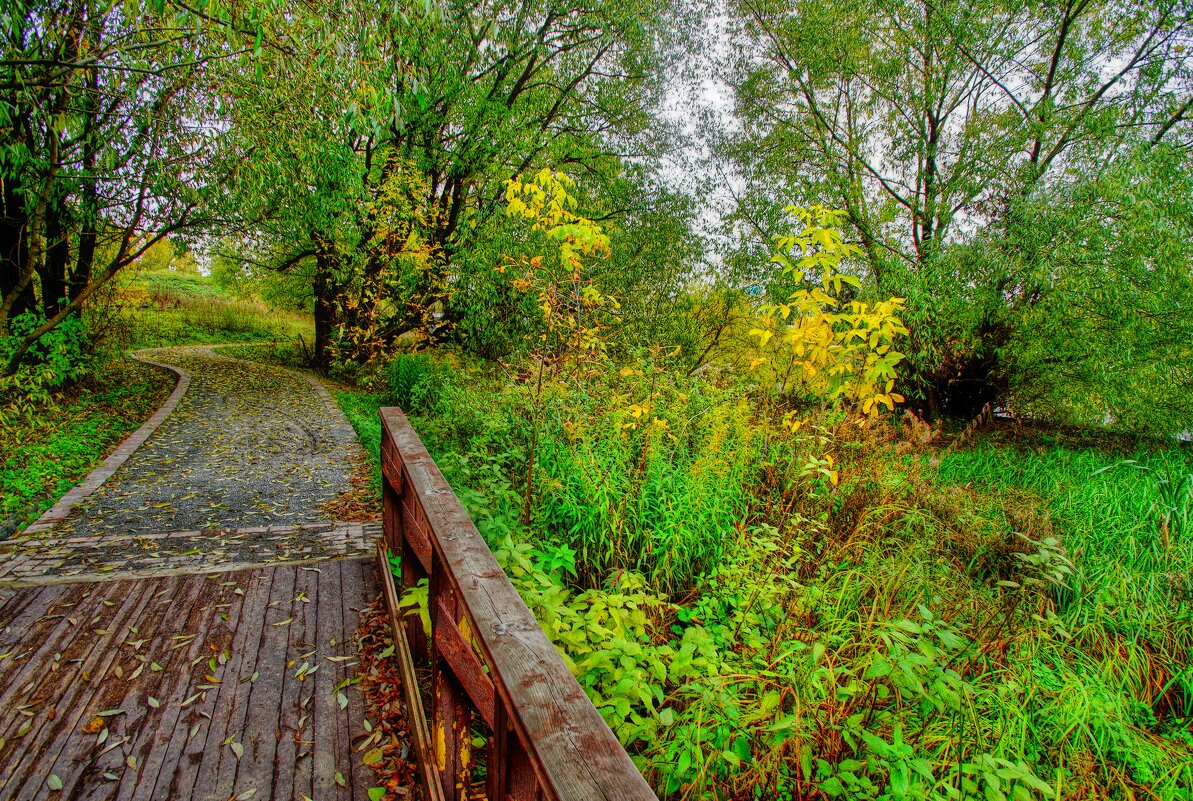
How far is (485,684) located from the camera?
1465mm

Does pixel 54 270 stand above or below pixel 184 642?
above

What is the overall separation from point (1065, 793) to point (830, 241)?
321cm

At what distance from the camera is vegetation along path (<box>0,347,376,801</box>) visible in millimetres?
2160

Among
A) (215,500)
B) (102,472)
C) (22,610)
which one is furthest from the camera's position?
(102,472)

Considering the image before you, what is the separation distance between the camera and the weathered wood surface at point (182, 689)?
6.95ft

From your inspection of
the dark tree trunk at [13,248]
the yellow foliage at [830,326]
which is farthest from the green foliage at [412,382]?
the yellow foliage at [830,326]

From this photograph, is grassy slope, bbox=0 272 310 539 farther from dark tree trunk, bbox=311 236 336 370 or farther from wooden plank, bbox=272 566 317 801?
dark tree trunk, bbox=311 236 336 370

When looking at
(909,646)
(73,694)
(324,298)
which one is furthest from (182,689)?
(324,298)

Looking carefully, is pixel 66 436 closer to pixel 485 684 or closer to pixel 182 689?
pixel 182 689

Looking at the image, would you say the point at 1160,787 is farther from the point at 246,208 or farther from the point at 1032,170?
the point at 246,208

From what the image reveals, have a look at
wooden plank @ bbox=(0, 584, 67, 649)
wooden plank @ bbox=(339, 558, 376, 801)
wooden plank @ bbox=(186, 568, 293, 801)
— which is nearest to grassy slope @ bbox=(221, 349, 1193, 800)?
wooden plank @ bbox=(339, 558, 376, 801)

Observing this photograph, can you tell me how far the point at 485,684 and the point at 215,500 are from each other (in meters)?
4.65

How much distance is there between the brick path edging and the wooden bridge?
20.8 inches

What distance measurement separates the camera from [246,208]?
769 cm
